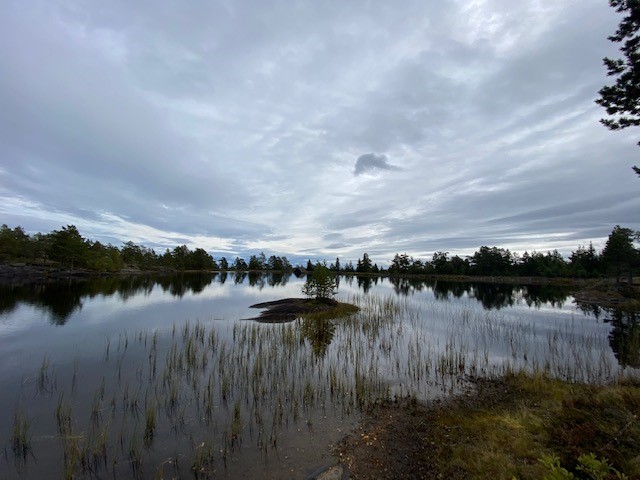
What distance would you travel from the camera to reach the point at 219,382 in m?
12.1

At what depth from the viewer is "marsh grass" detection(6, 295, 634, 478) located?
779 cm

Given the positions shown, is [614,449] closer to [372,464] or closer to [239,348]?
[372,464]

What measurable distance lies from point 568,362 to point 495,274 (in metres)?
139

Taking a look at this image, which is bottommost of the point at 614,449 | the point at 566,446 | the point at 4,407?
the point at 4,407

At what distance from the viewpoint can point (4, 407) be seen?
980 centimetres

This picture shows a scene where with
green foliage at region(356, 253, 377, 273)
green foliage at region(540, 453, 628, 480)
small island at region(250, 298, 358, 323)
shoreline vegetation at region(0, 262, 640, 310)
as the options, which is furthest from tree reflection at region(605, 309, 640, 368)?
green foliage at region(356, 253, 377, 273)

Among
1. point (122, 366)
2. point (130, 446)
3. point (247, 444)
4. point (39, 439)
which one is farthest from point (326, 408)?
point (122, 366)

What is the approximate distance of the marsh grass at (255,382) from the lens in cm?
779

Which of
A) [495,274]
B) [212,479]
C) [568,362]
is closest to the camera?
[212,479]

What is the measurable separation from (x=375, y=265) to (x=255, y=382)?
178944mm

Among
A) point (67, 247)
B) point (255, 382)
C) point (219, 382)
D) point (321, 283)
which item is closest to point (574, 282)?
point (321, 283)

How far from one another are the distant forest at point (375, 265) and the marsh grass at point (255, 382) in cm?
5377

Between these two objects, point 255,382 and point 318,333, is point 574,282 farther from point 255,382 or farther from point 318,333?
point 255,382

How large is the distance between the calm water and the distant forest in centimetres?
4709
